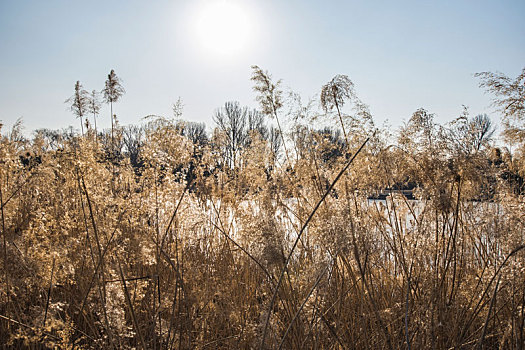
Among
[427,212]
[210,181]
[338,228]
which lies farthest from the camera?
[210,181]

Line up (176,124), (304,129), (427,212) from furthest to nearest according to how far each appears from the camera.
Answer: (304,129) → (427,212) → (176,124)

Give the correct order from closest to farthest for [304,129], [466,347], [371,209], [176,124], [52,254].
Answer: [52,254], [176,124], [466,347], [304,129], [371,209]

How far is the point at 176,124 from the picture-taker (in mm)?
1611

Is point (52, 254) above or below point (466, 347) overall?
above

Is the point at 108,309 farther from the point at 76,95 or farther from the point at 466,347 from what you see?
the point at 76,95

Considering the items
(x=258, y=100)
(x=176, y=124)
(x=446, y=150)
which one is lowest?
(x=446, y=150)

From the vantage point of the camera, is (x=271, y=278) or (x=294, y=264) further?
(x=294, y=264)

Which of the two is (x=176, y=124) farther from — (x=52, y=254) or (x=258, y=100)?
(x=258, y=100)

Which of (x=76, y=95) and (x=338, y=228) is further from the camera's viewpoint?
(x=76, y=95)

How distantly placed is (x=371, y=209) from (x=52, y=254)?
236 centimetres

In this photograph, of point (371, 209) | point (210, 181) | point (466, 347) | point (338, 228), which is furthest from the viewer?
point (210, 181)

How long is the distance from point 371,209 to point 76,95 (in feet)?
16.7

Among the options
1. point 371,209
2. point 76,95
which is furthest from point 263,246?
point 76,95

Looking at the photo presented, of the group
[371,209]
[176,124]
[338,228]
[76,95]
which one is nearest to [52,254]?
[176,124]
